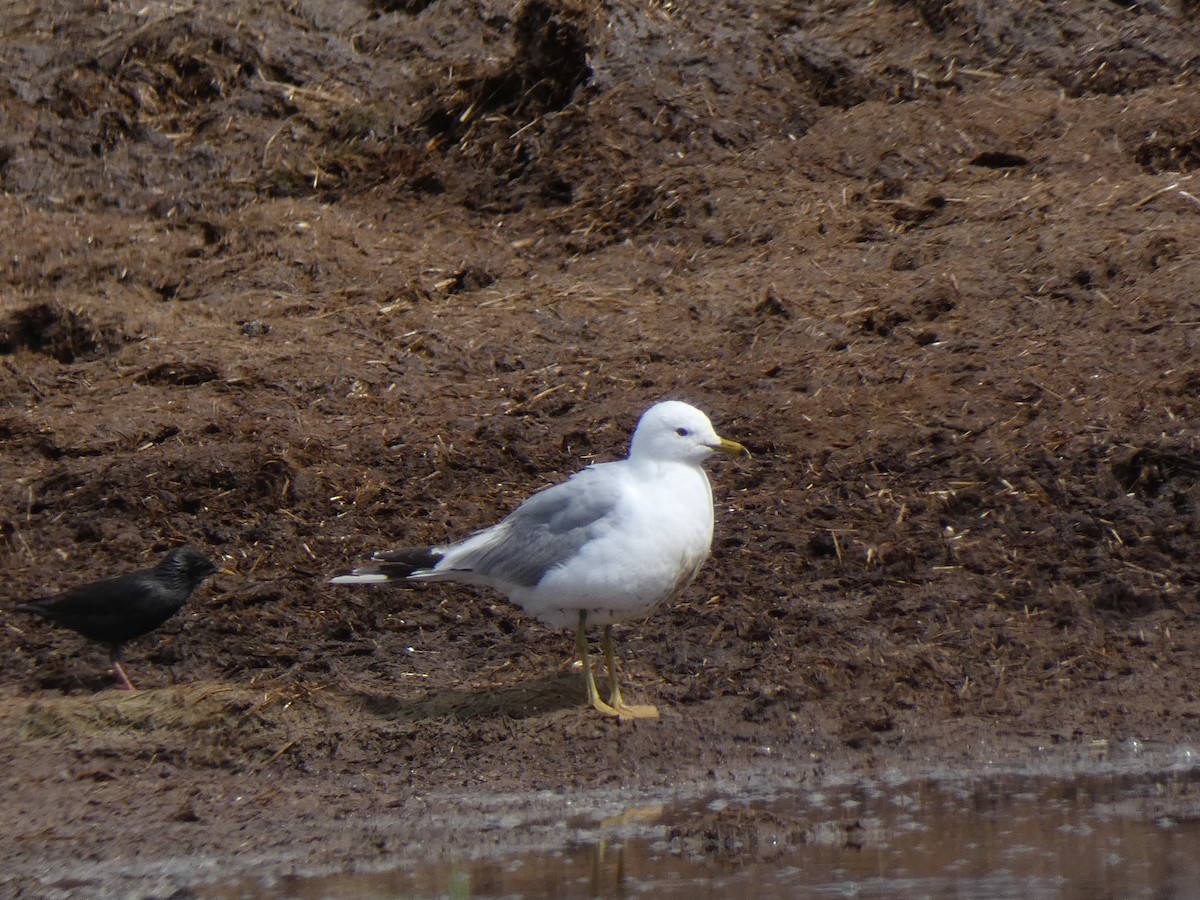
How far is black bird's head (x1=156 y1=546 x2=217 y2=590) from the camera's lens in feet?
25.9

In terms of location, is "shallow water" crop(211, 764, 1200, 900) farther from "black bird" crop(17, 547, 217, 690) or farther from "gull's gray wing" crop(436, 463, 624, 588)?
"black bird" crop(17, 547, 217, 690)

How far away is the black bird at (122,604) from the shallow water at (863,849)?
2.17 metres

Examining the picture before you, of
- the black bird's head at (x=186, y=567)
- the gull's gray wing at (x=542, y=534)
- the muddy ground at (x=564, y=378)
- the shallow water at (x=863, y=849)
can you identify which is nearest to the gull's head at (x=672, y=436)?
the gull's gray wing at (x=542, y=534)

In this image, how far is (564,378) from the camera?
9859mm

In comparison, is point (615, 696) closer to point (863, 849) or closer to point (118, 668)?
point (863, 849)

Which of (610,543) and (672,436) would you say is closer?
(610,543)

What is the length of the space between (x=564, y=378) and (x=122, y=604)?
123 inches

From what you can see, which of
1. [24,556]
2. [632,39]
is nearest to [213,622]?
[24,556]

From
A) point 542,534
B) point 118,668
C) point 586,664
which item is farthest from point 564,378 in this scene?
point 118,668

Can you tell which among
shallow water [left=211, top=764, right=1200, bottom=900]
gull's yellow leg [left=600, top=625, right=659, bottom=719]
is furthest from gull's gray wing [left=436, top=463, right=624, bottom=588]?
shallow water [left=211, top=764, right=1200, bottom=900]

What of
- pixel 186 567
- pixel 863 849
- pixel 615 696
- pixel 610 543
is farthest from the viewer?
pixel 186 567

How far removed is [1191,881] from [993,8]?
351 inches

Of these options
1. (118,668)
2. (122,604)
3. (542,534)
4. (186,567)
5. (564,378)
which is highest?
(564,378)

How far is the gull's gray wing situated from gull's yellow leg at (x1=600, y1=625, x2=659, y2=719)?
0.41 m
